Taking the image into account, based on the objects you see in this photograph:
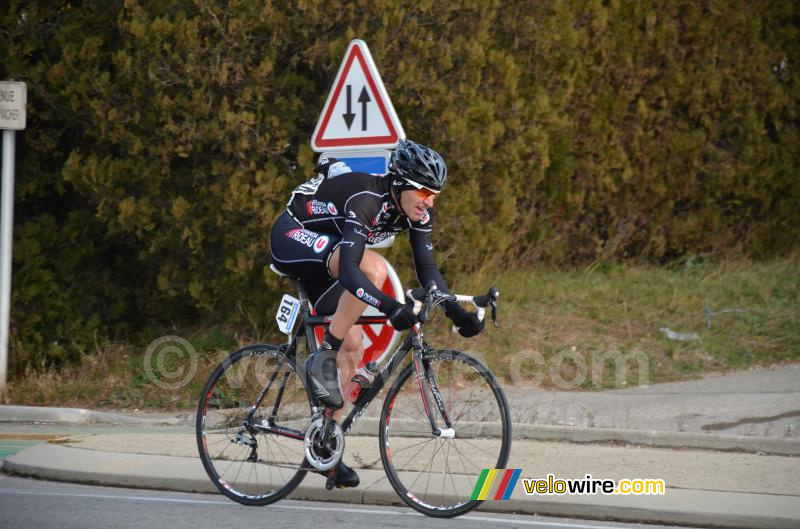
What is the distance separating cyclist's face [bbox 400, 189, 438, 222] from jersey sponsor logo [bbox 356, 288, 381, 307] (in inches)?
21.4

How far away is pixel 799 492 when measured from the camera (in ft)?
19.5

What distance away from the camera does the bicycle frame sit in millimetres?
5422

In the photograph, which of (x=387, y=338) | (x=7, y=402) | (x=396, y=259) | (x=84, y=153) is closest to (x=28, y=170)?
(x=84, y=153)

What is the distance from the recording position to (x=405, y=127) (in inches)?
380

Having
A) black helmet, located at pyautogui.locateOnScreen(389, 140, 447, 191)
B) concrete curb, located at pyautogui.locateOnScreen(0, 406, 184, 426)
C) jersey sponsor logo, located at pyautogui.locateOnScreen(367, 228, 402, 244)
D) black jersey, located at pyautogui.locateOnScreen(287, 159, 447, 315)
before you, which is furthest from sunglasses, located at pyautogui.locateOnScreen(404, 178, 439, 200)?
concrete curb, located at pyautogui.locateOnScreen(0, 406, 184, 426)

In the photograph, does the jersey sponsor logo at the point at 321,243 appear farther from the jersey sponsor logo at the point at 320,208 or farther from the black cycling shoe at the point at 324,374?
the black cycling shoe at the point at 324,374

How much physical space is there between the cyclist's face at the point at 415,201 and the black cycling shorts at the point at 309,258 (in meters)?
0.46

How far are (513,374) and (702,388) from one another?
157 cm

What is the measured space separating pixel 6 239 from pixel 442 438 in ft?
18.2

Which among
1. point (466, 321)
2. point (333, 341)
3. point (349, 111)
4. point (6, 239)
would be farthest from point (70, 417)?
point (466, 321)

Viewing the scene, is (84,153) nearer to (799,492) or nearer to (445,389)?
(445,389)

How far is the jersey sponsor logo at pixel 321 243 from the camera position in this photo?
18.9 feet

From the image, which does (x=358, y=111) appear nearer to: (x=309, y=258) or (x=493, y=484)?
(x=309, y=258)

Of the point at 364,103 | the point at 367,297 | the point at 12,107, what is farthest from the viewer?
the point at 12,107
